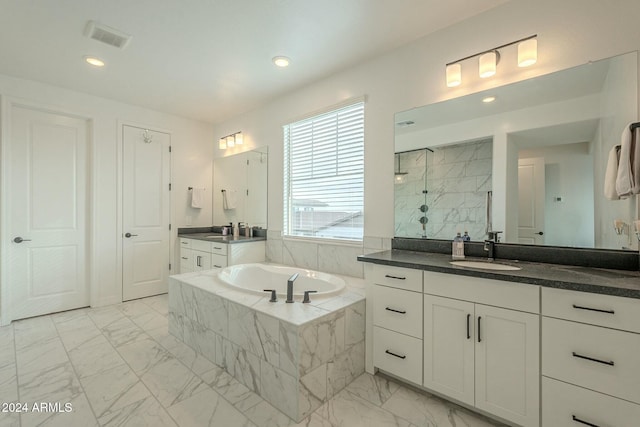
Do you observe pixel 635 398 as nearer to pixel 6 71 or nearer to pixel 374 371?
pixel 374 371

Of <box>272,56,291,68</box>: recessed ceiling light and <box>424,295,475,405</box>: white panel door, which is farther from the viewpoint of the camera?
<box>272,56,291,68</box>: recessed ceiling light

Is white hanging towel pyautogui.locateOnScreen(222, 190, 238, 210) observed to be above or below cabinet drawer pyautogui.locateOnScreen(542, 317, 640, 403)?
above

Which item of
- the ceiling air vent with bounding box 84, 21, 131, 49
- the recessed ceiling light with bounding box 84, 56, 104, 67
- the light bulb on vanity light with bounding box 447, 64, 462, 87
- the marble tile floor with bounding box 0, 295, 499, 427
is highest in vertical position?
the recessed ceiling light with bounding box 84, 56, 104, 67

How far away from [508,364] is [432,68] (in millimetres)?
2062

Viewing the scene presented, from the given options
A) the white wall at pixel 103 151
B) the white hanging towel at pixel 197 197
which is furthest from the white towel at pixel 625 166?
the white wall at pixel 103 151

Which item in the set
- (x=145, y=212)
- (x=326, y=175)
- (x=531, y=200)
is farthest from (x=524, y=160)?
(x=145, y=212)

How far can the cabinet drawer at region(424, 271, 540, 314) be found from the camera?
4.63 feet

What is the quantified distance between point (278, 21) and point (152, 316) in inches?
126

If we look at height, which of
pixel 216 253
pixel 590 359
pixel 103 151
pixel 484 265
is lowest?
pixel 590 359

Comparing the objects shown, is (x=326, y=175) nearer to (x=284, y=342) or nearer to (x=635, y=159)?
(x=284, y=342)

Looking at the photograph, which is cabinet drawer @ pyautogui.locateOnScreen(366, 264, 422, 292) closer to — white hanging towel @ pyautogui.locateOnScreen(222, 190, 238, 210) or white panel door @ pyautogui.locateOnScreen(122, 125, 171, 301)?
white hanging towel @ pyautogui.locateOnScreen(222, 190, 238, 210)

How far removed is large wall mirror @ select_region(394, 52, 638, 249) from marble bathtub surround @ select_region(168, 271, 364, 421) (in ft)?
3.21

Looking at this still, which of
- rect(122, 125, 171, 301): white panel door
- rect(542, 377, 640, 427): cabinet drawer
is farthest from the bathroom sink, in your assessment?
rect(122, 125, 171, 301): white panel door

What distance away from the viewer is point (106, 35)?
2.23 m
